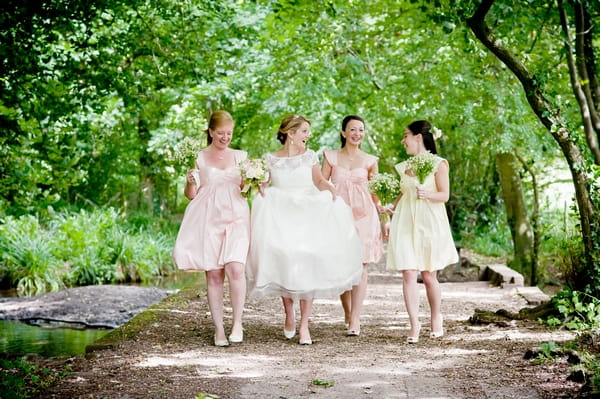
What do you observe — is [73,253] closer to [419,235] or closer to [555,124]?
[419,235]

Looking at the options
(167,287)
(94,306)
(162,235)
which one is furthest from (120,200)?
(94,306)

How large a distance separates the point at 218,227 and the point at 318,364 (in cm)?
172

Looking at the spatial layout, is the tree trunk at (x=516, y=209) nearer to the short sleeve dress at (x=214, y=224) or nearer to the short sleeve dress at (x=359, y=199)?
the short sleeve dress at (x=359, y=199)

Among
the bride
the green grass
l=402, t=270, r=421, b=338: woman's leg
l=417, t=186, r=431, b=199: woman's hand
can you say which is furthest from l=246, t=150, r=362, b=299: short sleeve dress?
the green grass

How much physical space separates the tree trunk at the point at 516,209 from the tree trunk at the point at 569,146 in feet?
26.3

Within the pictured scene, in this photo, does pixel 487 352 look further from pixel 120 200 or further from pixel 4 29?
pixel 120 200

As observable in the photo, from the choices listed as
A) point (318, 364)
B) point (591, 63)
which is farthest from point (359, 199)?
point (591, 63)

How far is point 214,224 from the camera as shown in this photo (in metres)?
7.07

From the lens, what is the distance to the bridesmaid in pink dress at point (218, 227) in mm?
6988

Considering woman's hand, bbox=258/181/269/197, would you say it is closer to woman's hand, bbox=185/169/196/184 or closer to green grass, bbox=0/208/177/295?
woman's hand, bbox=185/169/196/184

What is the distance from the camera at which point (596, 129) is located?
8.18 meters

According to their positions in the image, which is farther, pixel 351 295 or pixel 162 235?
pixel 162 235

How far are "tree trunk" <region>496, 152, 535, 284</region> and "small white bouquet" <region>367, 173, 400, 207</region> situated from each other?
8.94m

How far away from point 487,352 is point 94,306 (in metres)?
7.07
